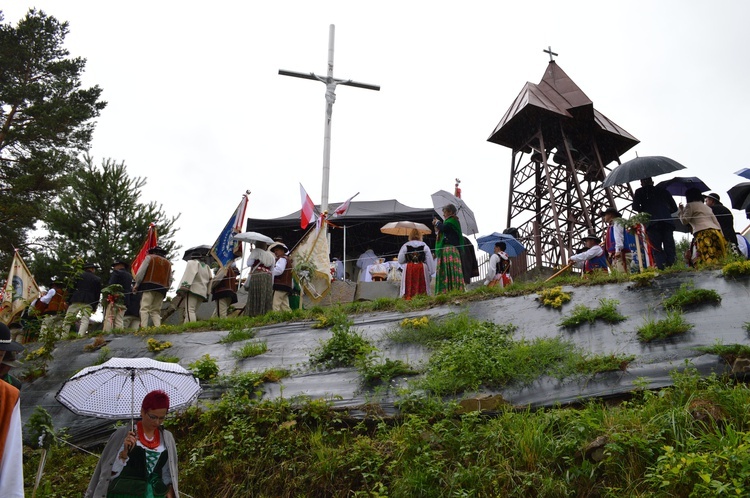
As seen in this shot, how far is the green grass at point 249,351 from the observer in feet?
33.1

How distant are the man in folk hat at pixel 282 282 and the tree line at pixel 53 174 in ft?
24.5

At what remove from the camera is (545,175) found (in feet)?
90.6

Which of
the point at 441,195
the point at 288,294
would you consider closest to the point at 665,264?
the point at 441,195

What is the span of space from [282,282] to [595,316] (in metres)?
5.97

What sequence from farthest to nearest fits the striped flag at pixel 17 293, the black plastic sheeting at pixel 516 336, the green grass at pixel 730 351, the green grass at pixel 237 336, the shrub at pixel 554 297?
the striped flag at pixel 17 293 → the green grass at pixel 237 336 → the shrub at pixel 554 297 → the black plastic sheeting at pixel 516 336 → the green grass at pixel 730 351

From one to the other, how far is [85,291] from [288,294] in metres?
3.84

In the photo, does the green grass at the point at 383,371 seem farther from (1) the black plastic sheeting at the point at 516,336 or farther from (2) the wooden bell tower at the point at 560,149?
(2) the wooden bell tower at the point at 560,149

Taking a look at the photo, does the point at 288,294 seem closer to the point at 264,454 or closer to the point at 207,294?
the point at 207,294

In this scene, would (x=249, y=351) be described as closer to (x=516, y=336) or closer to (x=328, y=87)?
(x=516, y=336)

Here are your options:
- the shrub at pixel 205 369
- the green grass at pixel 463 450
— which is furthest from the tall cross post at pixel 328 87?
the green grass at pixel 463 450

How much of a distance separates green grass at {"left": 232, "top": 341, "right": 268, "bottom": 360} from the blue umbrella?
16.4 ft

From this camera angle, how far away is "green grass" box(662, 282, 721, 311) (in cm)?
867

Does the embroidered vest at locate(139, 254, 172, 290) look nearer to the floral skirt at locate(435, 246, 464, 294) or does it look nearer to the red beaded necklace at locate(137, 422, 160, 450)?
the floral skirt at locate(435, 246, 464, 294)

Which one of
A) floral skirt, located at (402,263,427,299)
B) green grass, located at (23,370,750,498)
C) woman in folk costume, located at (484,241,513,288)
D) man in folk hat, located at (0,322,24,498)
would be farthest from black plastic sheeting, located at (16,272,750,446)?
man in folk hat, located at (0,322,24,498)
